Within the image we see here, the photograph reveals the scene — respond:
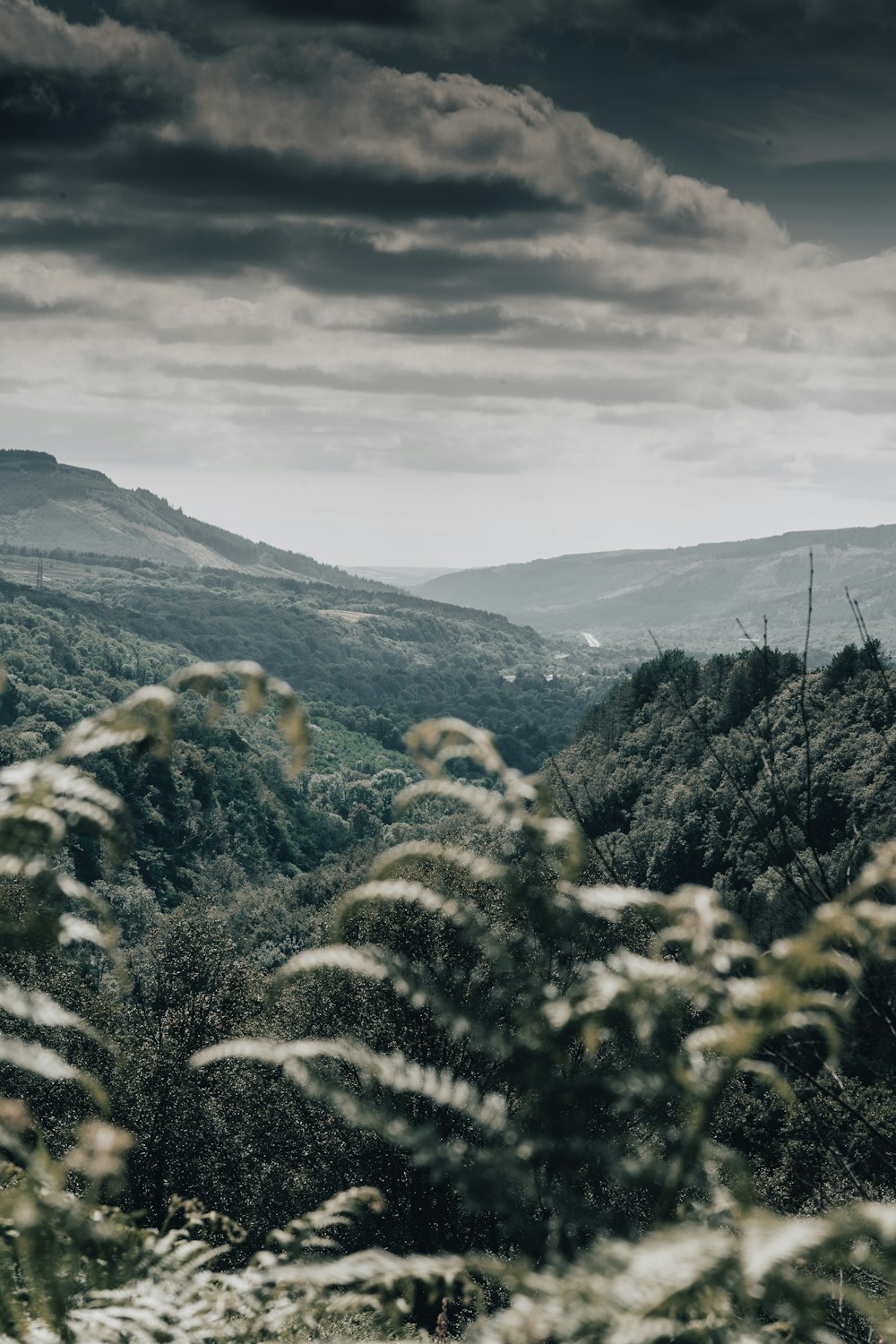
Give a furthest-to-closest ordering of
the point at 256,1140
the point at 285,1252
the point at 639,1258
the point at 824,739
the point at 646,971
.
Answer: the point at 824,739, the point at 256,1140, the point at 285,1252, the point at 646,971, the point at 639,1258

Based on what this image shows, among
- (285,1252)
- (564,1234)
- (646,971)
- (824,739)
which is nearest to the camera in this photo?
(646,971)

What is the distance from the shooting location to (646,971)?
240cm

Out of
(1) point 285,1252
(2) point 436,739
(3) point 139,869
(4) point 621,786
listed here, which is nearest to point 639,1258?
(2) point 436,739

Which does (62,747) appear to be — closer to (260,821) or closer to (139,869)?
(139,869)

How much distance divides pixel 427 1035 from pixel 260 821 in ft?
441

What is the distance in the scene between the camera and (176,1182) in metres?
30.4

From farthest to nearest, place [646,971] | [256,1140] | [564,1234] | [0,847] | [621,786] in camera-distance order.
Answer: [621,786]
[256,1140]
[564,1234]
[0,847]
[646,971]

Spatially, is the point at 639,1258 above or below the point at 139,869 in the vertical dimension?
above

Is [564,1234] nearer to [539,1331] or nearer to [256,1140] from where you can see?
[539,1331]

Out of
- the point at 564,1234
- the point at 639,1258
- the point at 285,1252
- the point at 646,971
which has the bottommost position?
the point at 285,1252

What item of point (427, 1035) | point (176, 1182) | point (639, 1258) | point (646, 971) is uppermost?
point (646, 971)

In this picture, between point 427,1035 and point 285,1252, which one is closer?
point 285,1252

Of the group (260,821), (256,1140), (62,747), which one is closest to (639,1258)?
(62,747)

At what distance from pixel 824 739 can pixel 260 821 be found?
92.6 meters
